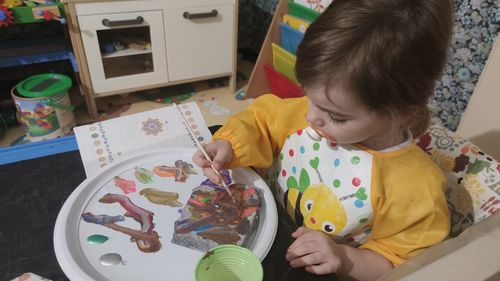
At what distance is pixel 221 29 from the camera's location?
194 cm

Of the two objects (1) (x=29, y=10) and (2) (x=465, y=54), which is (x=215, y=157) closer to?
(2) (x=465, y=54)

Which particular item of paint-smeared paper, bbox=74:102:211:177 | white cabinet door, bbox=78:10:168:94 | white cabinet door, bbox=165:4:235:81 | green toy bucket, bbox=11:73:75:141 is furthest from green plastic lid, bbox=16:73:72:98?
paint-smeared paper, bbox=74:102:211:177

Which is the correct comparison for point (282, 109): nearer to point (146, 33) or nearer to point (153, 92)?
point (146, 33)

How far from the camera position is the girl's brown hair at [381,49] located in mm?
448

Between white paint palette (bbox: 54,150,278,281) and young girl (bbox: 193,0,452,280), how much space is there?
50 mm

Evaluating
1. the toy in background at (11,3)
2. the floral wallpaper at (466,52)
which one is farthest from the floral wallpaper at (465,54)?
the toy in background at (11,3)

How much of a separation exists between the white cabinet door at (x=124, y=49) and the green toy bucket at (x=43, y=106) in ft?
0.57

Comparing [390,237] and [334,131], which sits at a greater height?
[334,131]

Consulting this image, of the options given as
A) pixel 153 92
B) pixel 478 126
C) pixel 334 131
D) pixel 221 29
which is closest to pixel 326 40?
pixel 334 131

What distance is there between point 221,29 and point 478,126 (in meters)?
1.24

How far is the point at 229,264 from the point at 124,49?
1.62 m

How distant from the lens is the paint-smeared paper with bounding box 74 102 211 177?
0.68 m

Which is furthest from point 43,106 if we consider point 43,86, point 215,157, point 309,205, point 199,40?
point 309,205

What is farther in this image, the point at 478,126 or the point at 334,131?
the point at 478,126
